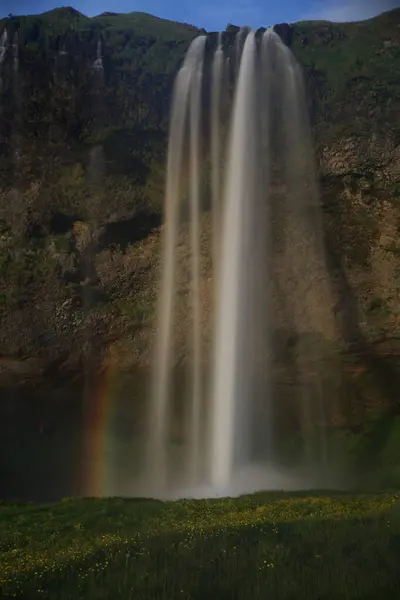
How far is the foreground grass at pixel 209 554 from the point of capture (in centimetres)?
720

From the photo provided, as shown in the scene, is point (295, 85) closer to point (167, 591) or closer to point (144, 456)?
point (144, 456)

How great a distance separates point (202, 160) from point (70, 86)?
6.34 meters

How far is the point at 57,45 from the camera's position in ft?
88.9

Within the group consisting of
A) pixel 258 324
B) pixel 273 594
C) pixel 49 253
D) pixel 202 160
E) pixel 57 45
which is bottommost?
pixel 273 594

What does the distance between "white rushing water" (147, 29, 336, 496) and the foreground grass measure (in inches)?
417

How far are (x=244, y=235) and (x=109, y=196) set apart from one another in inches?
235

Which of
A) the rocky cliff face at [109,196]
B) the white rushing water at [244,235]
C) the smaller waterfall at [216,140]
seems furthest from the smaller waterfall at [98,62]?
the smaller waterfall at [216,140]

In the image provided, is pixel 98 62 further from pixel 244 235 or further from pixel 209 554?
pixel 209 554

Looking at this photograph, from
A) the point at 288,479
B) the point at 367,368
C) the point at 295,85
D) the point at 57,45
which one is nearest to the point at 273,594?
the point at 288,479

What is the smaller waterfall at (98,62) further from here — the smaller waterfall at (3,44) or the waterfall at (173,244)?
the smaller waterfall at (3,44)

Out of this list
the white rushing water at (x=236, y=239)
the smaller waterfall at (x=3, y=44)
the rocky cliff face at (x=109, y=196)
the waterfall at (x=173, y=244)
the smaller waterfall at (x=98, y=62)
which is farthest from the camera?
the smaller waterfall at (x=98, y=62)

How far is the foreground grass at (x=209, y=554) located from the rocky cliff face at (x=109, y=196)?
12880 mm

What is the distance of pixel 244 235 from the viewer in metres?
26.1

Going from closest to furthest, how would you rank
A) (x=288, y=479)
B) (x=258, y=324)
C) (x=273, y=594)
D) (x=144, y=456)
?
(x=273, y=594), (x=288, y=479), (x=258, y=324), (x=144, y=456)
